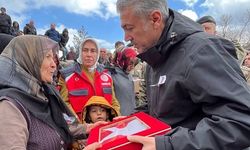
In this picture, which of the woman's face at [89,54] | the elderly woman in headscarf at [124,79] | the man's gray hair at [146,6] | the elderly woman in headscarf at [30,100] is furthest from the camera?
the elderly woman in headscarf at [124,79]

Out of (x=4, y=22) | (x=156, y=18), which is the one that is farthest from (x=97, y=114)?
(x=4, y=22)

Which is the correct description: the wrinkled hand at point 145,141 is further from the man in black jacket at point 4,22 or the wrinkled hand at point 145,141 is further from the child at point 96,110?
the man in black jacket at point 4,22

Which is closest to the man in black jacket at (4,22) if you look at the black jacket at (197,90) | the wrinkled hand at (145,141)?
the black jacket at (197,90)

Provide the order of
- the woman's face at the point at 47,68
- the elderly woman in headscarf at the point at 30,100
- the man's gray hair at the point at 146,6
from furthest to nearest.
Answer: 1. the woman's face at the point at 47,68
2. the elderly woman in headscarf at the point at 30,100
3. the man's gray hair at the point at 146,6

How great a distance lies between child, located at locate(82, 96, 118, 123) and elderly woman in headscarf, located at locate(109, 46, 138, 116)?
2.25ft

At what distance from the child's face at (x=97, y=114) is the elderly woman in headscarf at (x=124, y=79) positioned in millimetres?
721

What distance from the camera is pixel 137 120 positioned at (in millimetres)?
1846

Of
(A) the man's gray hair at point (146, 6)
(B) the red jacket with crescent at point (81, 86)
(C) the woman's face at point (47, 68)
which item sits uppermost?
(A) the man's gray hair at point (146, 6)

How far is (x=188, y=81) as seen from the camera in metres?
1.61

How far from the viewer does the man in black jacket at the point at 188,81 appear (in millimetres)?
1482

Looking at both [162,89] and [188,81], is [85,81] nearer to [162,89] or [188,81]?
[162,89]

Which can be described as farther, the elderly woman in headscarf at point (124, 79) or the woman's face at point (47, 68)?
the elderly woman in headscarf at point (124, 79)

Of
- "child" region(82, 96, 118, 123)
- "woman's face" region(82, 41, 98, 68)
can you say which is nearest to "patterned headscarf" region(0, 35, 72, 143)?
"child" region(82, 96, 118, 123)

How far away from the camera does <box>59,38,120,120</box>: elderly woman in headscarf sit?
391cm
